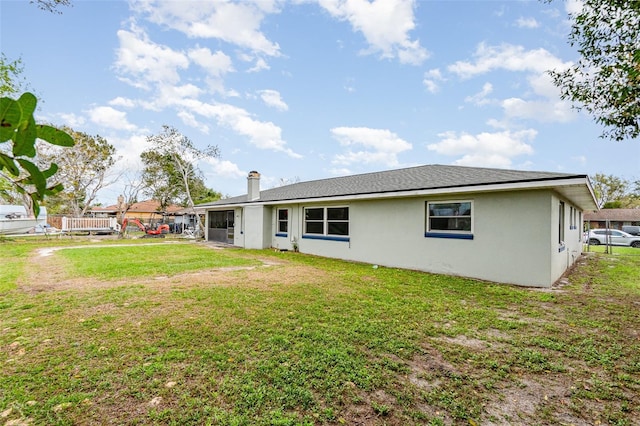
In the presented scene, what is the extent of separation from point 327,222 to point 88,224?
22.0 meters

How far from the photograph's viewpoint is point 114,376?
3107 mm

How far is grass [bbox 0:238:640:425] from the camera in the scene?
2.66m

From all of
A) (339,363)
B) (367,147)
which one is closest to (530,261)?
(339,363)

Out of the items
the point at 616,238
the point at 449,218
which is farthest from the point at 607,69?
the point at 616,238

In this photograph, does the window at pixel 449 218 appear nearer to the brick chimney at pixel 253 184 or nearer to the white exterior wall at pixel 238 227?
the brick chimney at pixel 253 184

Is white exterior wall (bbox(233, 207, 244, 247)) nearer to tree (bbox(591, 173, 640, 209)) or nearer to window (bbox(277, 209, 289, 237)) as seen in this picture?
window (bbox(277, 209, 289, 237))

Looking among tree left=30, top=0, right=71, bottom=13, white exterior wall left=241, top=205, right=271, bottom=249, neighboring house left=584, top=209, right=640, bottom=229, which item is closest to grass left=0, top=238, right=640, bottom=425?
tree left=30, top=0, right=71, bottom=13

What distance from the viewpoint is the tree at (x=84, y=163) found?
23.2 metres

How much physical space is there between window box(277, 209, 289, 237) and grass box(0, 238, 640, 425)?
844cm

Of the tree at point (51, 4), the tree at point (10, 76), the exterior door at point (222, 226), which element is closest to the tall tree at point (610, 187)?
the exterior door at point (222, 226)

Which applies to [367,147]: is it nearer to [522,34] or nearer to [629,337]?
[522,34]

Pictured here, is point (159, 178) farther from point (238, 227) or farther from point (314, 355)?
point (314, 355)

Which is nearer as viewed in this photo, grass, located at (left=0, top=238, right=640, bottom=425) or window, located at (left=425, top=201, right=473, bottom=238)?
grass, located at (left=0, top=238, right=640, bottom=425)

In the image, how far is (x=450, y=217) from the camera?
9.04 m
